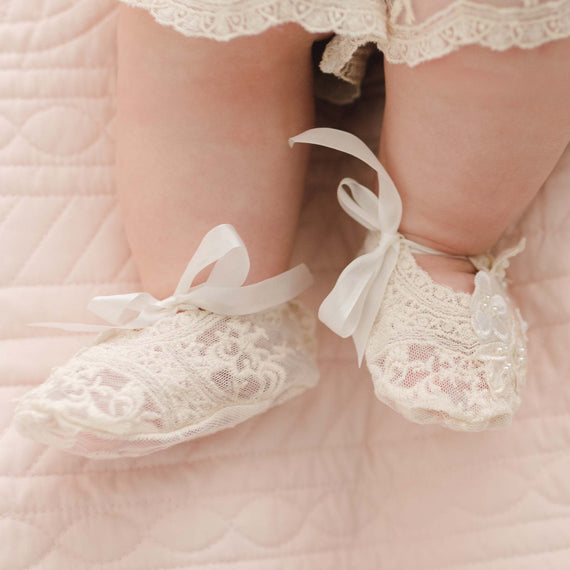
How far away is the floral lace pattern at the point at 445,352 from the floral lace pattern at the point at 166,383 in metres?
0.11

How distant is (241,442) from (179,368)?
0.16m

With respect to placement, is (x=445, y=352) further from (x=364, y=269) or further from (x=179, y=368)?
(x=179, y=368)

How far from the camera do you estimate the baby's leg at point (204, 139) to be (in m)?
0.62

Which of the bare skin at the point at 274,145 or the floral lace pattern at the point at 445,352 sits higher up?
the bare skin at the point at 274,145

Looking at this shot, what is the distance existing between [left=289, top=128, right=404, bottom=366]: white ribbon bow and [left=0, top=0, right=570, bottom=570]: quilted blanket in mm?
126

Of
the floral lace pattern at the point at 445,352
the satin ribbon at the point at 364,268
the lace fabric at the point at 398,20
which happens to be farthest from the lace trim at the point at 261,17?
the floral lace pattern at the point at 445,352

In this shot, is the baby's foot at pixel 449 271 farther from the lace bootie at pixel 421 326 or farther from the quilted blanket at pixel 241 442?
the quilted blanket at pixel 241 442

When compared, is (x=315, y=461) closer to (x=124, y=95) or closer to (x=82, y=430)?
(x=82, y=430)

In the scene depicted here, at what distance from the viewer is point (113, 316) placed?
0.67 m

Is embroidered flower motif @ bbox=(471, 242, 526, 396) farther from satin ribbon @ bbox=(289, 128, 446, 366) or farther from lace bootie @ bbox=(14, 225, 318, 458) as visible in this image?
lace bootie @ bbox=(14, 225, 318, 458)

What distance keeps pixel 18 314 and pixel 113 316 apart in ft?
0.50

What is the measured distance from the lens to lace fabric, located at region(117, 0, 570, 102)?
1.64ft

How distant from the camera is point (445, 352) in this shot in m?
0.61

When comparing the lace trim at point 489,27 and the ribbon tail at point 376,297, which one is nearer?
the lace trim at point 489,27
